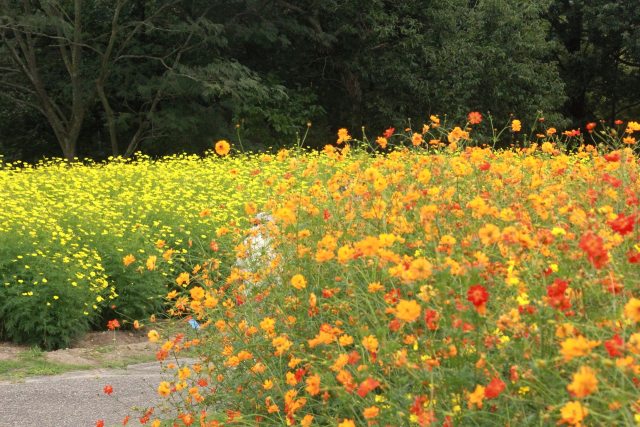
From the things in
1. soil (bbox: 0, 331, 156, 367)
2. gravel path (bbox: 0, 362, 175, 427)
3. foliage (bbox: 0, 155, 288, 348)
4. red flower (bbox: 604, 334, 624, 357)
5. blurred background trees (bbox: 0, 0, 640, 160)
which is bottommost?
soil (bbox: 0, 331, 156, 367)

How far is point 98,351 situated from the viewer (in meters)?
7.02

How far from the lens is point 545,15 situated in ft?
86.6

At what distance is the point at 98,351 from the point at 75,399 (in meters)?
1.76

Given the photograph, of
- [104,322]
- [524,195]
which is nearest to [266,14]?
[104,322]

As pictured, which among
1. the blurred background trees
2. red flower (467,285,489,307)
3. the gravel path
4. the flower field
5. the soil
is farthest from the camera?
the blurred background trees

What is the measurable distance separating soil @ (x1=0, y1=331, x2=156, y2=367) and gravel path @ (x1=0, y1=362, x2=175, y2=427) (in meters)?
0.52

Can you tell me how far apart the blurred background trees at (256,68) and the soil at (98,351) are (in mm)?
9505

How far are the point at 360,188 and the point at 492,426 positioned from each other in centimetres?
139

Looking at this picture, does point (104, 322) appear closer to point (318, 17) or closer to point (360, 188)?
point (360, 188)

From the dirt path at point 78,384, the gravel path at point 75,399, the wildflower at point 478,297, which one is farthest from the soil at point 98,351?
the wildflower at point 478,297

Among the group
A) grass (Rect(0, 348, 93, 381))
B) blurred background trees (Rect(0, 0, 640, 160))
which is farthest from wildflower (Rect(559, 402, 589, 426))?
blurred background trees (Rect(0, 0, 640, 160))

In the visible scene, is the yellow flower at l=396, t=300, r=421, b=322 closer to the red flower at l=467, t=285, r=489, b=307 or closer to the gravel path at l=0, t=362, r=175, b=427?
the red flower at l=467, t=285, r=489, b=307

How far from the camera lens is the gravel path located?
4914 millimetres

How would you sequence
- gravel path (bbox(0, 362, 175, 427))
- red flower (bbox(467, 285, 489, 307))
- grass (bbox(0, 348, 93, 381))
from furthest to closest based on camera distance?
grass (bbox(0, 348, 93, 381)), gravel path (bbox(0, 362, 175, 427)), red flower (bbox(467, 285, 489, 307))
